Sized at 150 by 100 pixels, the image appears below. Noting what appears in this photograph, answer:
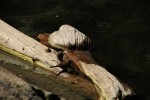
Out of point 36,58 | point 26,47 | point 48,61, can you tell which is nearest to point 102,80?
point 48,61

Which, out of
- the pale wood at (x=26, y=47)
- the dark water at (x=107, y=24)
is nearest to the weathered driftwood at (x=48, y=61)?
the pale wood at (x=26, y=47)

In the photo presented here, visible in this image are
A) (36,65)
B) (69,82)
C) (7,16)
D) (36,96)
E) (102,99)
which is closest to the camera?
(36,96)

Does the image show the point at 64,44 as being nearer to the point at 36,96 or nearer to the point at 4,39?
the point at 4,39

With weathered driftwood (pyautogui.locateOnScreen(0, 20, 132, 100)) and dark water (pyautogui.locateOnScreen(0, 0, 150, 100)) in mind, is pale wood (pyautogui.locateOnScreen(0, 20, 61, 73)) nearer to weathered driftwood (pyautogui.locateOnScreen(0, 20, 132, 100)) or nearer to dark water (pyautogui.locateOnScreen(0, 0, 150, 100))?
weathered driftwood (pyautogui.locateOnScreen(0, 20, 132, 100))

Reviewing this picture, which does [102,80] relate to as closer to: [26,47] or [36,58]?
[36,58]

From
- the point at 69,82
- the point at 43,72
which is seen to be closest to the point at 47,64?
the point at 43,72

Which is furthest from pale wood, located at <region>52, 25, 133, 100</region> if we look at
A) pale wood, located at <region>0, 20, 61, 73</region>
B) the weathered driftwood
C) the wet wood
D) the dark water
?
the dark water

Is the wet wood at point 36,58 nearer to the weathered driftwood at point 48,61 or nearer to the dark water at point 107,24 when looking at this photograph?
the weathered driftwood at point 48,61
